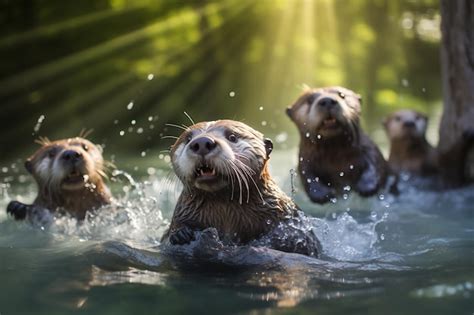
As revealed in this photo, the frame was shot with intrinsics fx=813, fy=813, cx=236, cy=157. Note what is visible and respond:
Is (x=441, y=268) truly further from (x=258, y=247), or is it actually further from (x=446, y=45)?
(x=446, y=45)

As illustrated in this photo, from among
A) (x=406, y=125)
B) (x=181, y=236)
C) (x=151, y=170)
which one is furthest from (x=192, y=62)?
(x=181, y=236)

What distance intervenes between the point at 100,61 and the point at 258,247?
1093 cm

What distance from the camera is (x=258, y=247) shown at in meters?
4.17

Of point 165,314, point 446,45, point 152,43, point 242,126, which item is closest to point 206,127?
point 242,126

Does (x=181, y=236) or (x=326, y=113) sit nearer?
(x=181, y=236)

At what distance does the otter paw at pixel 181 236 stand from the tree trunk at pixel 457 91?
3.46m

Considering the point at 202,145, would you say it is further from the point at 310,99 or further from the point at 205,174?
the point at 310,99

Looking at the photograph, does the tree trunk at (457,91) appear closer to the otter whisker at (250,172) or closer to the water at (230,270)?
the water at (230,270)

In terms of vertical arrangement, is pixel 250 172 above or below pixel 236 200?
above

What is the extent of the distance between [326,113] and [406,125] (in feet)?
6.94

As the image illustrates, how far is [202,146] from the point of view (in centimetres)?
392

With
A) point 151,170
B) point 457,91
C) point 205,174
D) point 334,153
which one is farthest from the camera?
point 151,170

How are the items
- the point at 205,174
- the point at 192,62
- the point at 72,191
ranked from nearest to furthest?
the point at 205,174, the point at 72,191, the point at 192,62

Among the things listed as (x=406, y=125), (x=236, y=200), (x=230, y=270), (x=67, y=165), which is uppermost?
(x=406, y=125)
